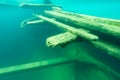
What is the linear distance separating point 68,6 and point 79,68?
9.18 metres

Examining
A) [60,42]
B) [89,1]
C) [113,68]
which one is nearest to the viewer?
[60,42]

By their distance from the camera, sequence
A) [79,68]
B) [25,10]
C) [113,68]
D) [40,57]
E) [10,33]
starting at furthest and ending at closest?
[25,10] → [10,33] → [40,57] → [79,68] → [113,68]

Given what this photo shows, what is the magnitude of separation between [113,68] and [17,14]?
15.4 ft

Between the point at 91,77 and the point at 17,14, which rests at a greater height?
the point at 17,14

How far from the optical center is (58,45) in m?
2.26

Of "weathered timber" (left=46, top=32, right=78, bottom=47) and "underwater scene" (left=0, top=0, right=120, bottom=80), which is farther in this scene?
"underwater scene" (left=0, top=0, right=120, bottom=80)

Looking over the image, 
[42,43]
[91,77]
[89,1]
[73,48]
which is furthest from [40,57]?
[89,1]

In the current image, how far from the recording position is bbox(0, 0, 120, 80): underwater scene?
248cm

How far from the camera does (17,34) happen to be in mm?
6391

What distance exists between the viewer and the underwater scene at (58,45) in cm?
248

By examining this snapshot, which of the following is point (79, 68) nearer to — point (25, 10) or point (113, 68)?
point (113, 68)

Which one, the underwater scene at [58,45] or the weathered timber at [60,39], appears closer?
the weathered timber at [60,39]

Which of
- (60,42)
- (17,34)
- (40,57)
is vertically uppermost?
(60,42)

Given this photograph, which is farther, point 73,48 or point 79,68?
point 73,48
